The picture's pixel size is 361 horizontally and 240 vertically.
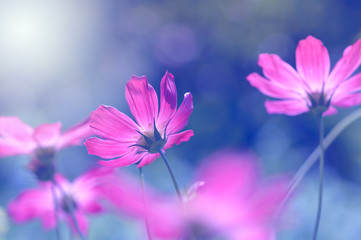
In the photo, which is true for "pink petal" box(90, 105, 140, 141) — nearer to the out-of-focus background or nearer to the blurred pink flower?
the blurred pink flower

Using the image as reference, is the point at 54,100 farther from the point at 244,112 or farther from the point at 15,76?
the point at 244,112

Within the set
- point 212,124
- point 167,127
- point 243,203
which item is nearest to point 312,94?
point 167,127

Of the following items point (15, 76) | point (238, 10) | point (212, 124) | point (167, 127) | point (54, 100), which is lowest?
point (167, 127)

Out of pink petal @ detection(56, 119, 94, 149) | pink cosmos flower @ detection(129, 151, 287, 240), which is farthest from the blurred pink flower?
pink cosmos flower @ detection(129, 151, 287, 240)

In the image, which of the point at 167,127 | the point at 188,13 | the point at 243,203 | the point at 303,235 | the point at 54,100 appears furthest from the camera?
the point at 188,13

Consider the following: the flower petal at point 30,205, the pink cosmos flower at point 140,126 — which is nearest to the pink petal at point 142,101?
the pink cosmos flower at point 140,126

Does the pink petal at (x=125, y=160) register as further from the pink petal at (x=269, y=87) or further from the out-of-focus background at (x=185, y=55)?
the out-of-focus background at (x=185, y=55)
